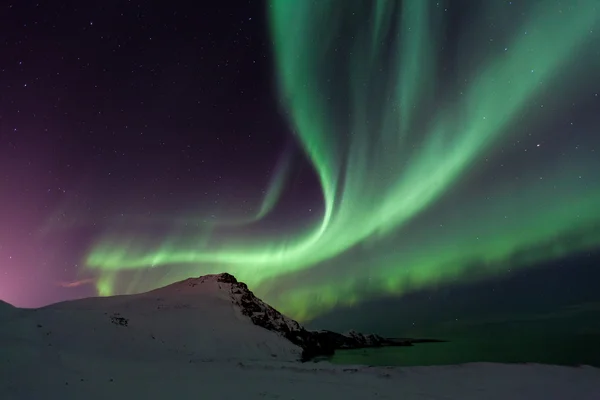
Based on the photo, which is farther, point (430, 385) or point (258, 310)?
point (258, 310)

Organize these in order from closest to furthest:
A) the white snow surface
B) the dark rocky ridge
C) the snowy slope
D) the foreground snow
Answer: the foreground snow
the white snow surface
the snowy slope
the dark rocky ridge

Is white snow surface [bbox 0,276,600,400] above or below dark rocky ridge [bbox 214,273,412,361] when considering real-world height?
below

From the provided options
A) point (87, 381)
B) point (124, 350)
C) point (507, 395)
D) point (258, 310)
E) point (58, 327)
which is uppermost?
point (258, 310)

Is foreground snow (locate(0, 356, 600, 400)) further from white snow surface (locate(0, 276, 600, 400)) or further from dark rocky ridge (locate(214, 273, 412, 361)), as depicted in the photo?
dark rocky ridge (locate(214, 273, 412, 361))

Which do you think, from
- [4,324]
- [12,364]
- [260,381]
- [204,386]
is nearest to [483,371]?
[260,381]

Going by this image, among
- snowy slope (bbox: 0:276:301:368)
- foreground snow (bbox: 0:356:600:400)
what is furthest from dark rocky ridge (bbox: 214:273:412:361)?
foreground snow (bbox: 0:356:600:400)

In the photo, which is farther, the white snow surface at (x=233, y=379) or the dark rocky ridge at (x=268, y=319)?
the dark rocky ridge at (x=268, y=319)

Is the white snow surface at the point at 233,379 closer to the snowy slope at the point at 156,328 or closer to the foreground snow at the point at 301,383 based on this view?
the foreground snow at the point at 301,383

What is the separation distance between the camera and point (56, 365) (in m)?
22.2

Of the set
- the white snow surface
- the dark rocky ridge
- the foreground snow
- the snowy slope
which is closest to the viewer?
the foreground snow

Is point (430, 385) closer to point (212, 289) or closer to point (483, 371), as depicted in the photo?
point (483, 371)

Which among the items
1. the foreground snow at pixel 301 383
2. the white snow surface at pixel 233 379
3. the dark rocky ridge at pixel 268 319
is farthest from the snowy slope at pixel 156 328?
the foreground snow at pixel 301 383

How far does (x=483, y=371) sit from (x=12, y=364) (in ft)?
89.5

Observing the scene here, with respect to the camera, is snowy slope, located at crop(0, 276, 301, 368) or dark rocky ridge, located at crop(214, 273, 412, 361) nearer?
snowy slope, located at crop(0, 276, 301, 368)
